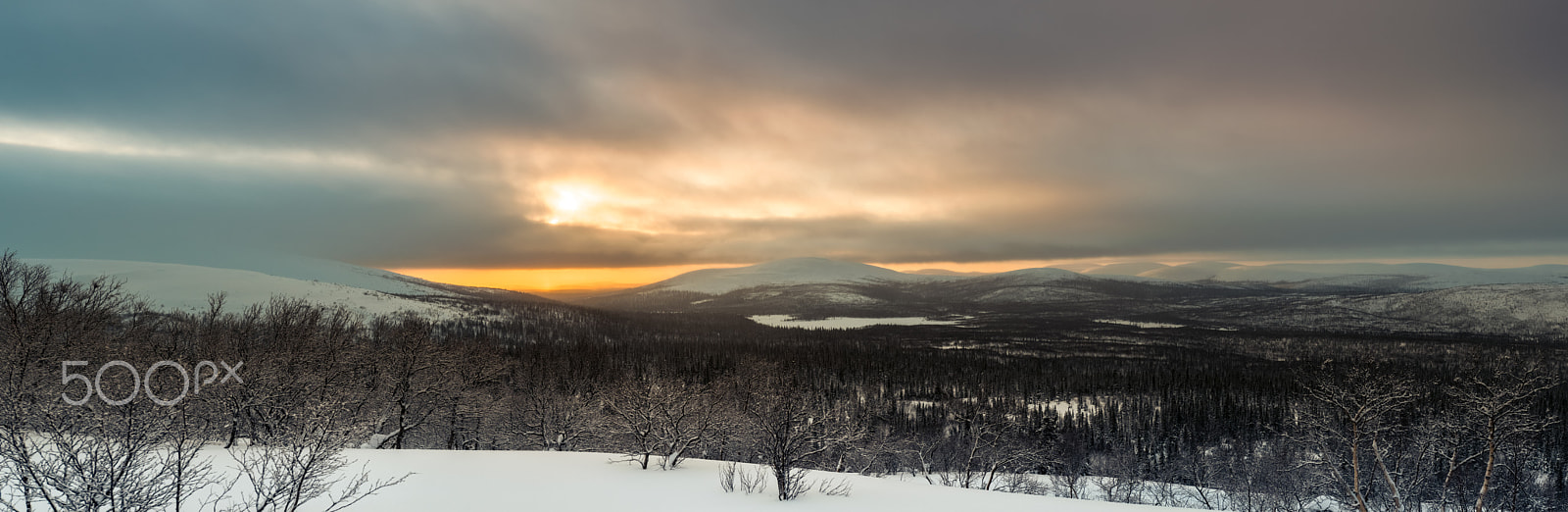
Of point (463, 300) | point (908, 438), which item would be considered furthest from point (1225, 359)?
point (463, 300)

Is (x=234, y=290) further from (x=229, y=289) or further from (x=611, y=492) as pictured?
(x=611, y=492)

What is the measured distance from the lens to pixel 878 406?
4109 inches

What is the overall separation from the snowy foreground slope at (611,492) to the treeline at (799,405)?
163cm

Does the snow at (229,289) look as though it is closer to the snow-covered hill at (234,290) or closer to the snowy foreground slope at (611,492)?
the snow-covered hill at (234,290)

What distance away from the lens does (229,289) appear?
539ft

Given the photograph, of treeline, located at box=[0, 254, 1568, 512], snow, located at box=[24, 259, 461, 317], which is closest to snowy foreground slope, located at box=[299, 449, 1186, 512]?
treeline, located at box=[0, 254, 1568, 512]

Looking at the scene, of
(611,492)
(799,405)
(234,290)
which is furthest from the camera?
(234,290)

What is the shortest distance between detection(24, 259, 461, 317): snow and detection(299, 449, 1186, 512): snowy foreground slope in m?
137

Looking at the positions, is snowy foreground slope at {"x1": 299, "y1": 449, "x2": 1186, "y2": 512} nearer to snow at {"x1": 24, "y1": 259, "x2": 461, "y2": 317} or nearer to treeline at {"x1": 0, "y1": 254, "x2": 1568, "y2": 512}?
treeline at {"x1": 0, "y1": 254, "x2": 1568, "y2": 512}

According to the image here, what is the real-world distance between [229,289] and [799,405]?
219 metres

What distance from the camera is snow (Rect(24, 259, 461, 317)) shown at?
14225cm

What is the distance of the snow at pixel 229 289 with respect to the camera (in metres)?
142

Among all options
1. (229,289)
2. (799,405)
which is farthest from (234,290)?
(799,405)

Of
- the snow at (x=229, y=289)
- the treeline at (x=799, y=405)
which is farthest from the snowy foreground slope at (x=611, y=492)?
the snow at (x=229, y=289)
